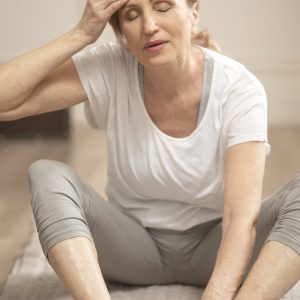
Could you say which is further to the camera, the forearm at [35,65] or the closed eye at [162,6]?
the forearm at [35,65]

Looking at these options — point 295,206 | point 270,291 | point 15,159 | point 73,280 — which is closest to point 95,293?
point 73,280

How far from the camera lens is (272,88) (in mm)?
4801

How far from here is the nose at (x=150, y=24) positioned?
1.58 metres

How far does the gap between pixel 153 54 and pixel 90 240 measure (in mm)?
459

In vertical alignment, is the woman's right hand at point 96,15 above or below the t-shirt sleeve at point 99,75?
above

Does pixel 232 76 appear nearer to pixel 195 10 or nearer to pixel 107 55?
pixel 195 10

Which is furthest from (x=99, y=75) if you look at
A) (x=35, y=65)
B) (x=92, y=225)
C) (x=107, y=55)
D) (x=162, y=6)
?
(x=92, y=225)

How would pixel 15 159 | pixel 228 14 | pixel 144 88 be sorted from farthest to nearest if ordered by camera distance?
pixel 228 14
pixel 15 159
pixel 144 88

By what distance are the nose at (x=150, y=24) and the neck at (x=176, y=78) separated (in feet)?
0.42

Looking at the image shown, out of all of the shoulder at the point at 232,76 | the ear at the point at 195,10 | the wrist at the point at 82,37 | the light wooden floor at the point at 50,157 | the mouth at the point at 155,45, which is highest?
the ear at the point at 195,10

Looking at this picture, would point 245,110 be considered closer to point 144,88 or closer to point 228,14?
point 144,88

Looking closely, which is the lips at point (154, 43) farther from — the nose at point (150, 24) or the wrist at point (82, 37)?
the wrist at point (82, 37)

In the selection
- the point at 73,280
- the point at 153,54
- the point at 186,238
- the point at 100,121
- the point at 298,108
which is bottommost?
the point at 298,108

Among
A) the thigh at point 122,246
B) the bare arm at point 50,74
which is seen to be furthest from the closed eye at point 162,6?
the thigh at point 122,246
